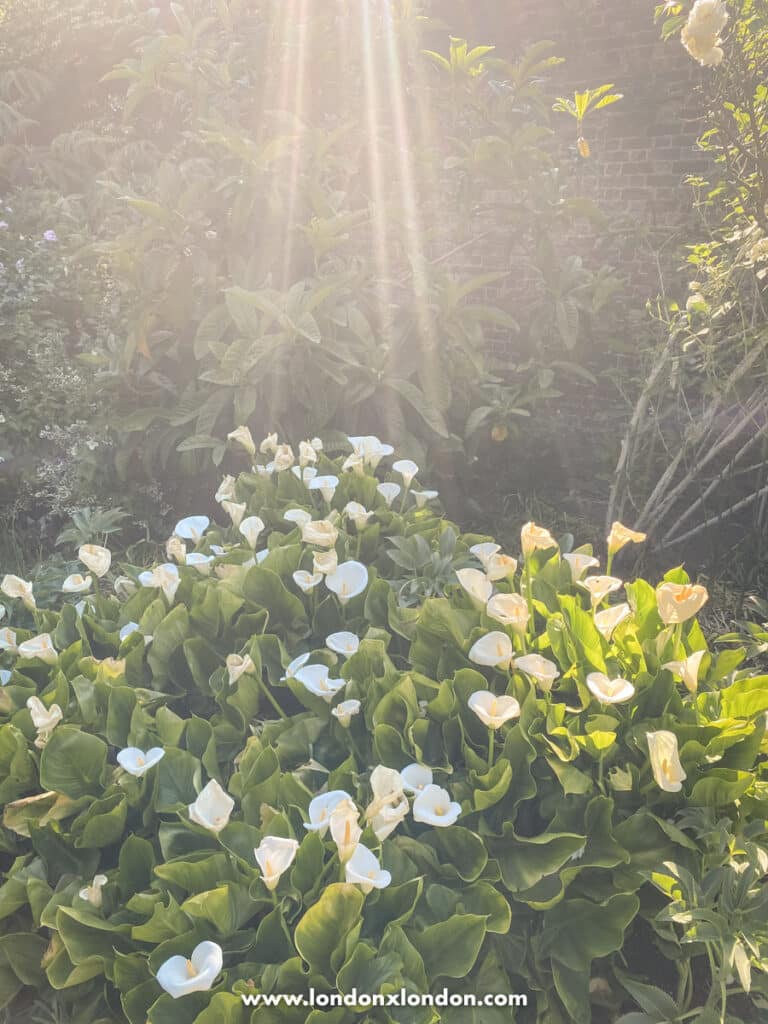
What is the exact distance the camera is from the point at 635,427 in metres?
3.05

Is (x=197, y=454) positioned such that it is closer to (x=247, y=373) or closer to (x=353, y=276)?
(x=247, y=373)

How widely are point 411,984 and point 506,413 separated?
2.68 metres

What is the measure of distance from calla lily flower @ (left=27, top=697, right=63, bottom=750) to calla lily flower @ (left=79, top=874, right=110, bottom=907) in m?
0.23

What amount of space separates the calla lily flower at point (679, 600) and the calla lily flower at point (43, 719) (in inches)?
36.1

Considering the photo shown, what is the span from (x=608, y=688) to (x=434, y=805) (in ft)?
0.95

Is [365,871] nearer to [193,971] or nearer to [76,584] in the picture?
[193,971]

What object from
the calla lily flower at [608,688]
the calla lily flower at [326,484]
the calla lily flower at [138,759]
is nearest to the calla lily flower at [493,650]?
the calla lily flower at [608,688]

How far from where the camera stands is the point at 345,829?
915mm

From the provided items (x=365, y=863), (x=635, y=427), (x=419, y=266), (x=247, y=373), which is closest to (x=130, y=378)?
(x=247, y=373)

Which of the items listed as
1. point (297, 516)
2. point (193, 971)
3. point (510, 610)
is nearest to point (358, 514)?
point (297, 516)

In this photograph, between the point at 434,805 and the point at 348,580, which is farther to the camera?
the point at 348,580

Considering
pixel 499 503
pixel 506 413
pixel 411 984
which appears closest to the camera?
pixel 411 984

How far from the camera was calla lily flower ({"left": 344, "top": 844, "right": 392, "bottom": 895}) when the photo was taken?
2.93 feet

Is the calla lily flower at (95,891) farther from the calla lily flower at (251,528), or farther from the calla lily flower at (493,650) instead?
the calla lily flower at (251,528)
